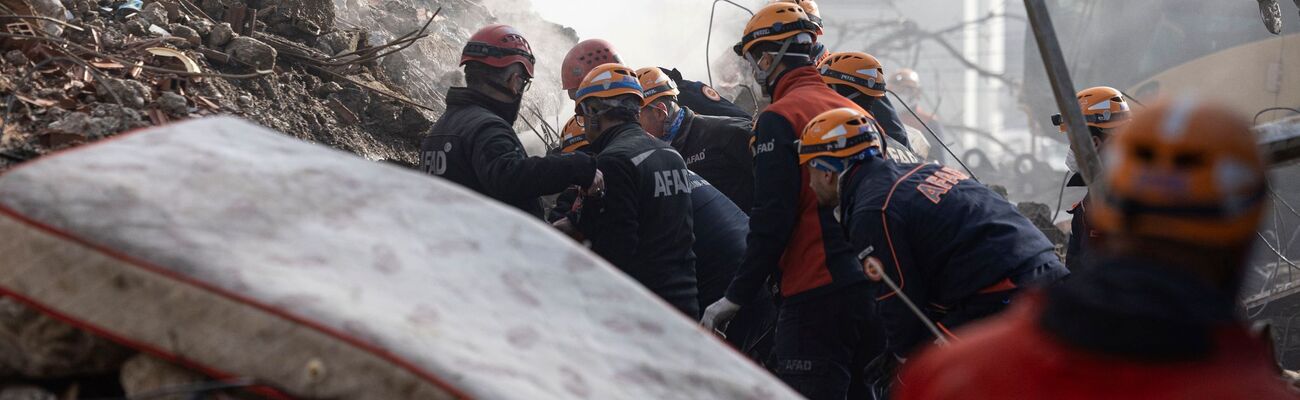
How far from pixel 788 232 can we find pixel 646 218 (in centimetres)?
79

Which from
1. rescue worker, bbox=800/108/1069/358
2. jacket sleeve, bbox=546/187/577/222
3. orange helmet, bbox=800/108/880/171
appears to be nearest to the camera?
rescue worker, bbox=800/108/1069/358

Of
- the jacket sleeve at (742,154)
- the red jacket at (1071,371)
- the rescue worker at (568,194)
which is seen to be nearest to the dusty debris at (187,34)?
the rescue worker at (568,194)

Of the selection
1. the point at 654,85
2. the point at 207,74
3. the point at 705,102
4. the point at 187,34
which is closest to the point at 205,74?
the point at 207,74

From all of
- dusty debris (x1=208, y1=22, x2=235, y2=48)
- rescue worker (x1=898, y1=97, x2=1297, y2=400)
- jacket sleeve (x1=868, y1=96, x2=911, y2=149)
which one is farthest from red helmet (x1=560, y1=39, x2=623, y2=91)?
rescue worker (x1=898, y1=97, x2=1297, y2=400)

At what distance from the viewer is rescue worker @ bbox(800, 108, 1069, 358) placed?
444cm

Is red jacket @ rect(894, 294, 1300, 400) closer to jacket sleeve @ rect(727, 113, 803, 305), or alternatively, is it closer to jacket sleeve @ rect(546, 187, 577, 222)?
jacket sleeve @ rect(727, 113, 803, 305)

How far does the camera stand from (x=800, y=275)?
5086mm

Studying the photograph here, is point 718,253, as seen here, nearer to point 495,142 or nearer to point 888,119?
point 495,142

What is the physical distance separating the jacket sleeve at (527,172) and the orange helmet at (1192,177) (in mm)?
3946

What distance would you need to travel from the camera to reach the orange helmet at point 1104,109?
6.28 metres

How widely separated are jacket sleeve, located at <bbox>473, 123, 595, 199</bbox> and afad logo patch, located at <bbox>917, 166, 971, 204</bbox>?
1447 millimetres

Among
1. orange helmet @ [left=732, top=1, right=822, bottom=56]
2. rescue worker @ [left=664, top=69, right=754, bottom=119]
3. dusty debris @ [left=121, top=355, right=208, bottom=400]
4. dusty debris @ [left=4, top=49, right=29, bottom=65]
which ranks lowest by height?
dusty debris @ [left=4, top=49, right=29, bottom=65]

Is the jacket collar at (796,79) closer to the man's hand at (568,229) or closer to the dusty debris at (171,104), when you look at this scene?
the man's hand at (568,229)

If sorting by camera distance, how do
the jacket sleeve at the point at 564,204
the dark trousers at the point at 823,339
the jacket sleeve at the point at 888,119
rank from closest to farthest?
the dark trousers at the point at 823,339 < the jacket sleeve at the point at 564,204 < the jacket sleeve at the point at 888,119
